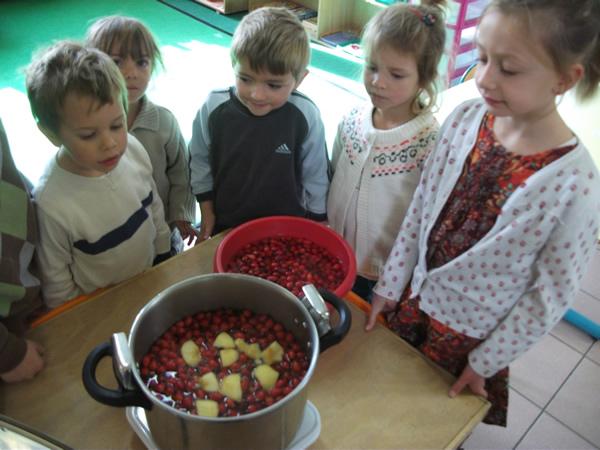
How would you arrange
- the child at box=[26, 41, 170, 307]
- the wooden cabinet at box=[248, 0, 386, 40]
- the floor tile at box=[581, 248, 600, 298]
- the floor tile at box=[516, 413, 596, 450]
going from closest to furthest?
the child at box=[26, 41, 170, 307]
the floor tile at box=[516, 413, 596, 450]
the floor tile at box=[581, 248, 600, 298]
the wooden cabinet at box=[248, 0, 386, 40]

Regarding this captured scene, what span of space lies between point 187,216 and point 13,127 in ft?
6.75

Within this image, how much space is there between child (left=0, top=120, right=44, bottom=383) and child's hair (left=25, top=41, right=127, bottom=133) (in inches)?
3.4

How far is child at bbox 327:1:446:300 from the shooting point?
106 centimetres

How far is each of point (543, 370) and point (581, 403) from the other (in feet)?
0.52

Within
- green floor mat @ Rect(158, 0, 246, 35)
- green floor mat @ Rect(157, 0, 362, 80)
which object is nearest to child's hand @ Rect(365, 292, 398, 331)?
green floor mat @ Rect(157, 0, 362, 80)

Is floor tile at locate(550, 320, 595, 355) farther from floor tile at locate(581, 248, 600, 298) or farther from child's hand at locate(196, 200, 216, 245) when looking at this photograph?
child's hand at locate(196, 200, 216, 245)

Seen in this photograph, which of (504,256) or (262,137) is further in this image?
(262,137)

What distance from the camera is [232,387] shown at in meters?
0.72

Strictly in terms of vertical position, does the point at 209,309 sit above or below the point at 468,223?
below

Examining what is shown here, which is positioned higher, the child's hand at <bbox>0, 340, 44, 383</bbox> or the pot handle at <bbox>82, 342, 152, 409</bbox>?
the pot handle at <bbox>82, 342, 152, 409</bbox>

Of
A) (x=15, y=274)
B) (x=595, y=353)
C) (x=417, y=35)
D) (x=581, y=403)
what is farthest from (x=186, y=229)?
(x=595, y=353)

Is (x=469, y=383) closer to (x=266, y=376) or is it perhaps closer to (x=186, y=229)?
(x=266, y=376)

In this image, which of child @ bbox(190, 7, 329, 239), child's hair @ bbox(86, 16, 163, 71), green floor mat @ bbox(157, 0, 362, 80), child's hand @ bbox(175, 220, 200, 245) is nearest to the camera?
child @ bbox(190, 7, 329, 239)

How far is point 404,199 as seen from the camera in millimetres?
1174
